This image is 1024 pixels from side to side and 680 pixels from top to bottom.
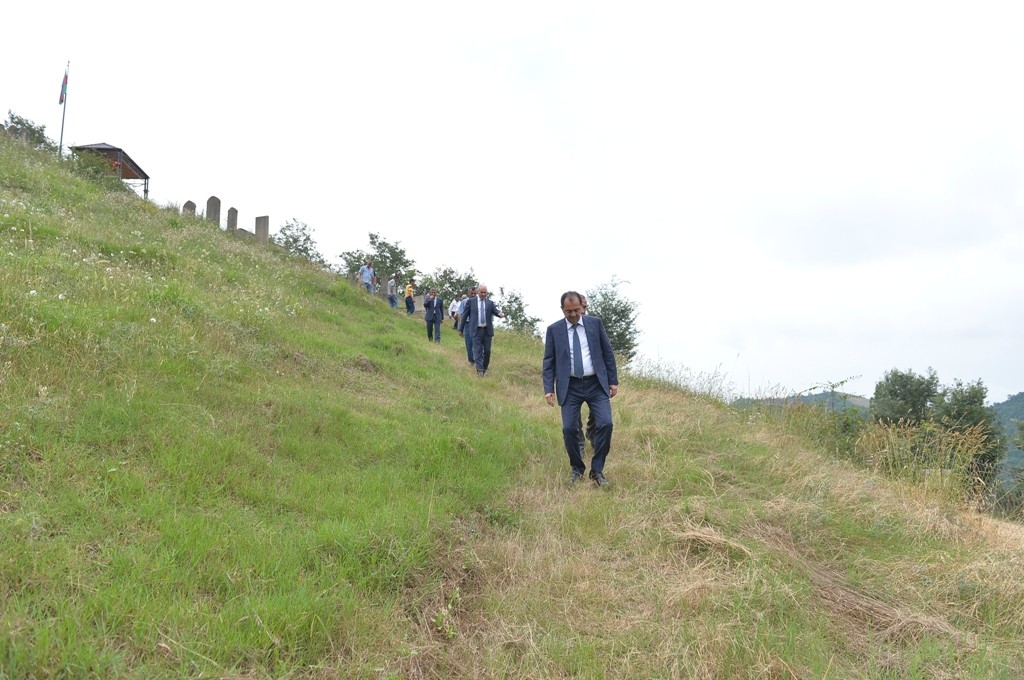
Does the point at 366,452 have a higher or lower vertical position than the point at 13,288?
lower

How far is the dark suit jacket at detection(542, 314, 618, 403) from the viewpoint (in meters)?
5.39

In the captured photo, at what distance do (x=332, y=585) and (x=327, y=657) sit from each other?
438mm

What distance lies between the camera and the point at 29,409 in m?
3.69

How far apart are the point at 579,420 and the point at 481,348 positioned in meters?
5.62

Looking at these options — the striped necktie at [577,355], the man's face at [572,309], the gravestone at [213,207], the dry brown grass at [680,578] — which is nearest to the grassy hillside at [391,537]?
the dry brown grass at [680,578]

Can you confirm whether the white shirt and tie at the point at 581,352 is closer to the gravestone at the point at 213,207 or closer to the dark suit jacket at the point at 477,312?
the dark suit jacket at the point at 477,312

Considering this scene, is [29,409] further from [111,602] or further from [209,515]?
[111,602]

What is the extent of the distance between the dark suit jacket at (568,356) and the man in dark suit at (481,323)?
5007 mm

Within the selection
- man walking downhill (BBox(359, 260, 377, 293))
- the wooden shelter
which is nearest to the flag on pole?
the wooden shelter

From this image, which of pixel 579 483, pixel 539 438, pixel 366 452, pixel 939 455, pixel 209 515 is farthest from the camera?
pixel 539 438

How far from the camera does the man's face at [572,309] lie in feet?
18.0

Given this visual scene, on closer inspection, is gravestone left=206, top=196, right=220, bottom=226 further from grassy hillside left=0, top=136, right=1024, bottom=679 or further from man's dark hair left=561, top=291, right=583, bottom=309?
man's dark hair left=561, top=291, right=583, bottom=309

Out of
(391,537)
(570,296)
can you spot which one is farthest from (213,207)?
(391,537)

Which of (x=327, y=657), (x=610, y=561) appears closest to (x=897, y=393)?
(x=610, y=561)
